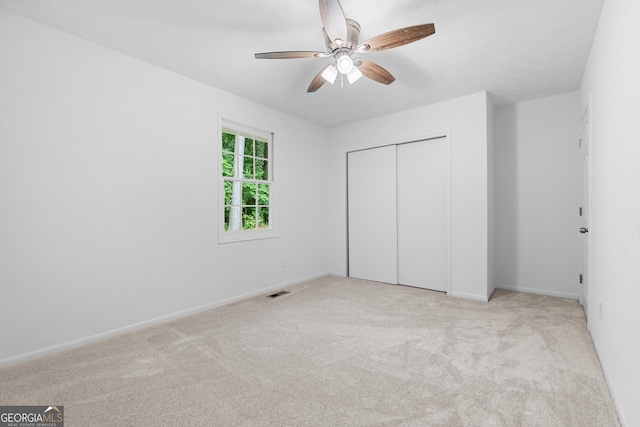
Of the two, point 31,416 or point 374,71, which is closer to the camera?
point 31,416

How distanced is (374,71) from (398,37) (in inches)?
21.6

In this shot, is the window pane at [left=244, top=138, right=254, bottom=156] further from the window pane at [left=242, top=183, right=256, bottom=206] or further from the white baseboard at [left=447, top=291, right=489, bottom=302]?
the white baseboard at [left=447, top=291, right=489, bottom=302]

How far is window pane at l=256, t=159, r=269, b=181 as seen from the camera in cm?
402

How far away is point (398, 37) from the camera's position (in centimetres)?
194

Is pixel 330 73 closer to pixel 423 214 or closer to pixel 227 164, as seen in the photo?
pixel 227 164

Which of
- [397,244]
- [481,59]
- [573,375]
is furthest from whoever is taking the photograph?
[397,244]

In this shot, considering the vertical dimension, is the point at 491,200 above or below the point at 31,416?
above

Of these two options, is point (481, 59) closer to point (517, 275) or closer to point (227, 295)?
point (517, 275)

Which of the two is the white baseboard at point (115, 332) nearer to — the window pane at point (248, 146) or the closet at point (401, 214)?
the closet at point (401, 214)

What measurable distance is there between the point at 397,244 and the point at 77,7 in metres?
4.14

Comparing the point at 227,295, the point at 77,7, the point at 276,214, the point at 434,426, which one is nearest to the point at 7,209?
the point at 77,7

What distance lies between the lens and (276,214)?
414 centimetres

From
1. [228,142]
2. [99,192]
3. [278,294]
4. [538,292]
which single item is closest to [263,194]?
[228,142]

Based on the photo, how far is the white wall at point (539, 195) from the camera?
3.62 metres
